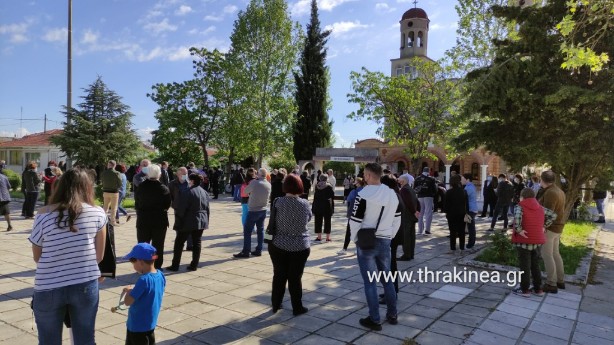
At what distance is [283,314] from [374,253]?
4.63 ft

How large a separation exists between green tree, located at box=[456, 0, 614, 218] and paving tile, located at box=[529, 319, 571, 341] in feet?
15.2

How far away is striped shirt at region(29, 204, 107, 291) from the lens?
115 inches

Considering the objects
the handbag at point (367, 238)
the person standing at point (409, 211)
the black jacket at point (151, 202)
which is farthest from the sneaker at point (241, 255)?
the handbag at point (367, 238)

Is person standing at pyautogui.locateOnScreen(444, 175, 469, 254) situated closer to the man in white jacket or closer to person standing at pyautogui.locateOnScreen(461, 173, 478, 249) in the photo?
person standing at pyautogui.locateOnScreen(461, 173, 478, 249)

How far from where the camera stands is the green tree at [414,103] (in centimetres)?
2075

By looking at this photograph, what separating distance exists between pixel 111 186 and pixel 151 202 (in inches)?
194

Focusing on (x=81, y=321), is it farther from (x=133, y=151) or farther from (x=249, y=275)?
(x=133, y=151)

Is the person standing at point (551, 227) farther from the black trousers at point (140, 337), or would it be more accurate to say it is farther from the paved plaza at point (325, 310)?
the black trousers at point (140, 337)

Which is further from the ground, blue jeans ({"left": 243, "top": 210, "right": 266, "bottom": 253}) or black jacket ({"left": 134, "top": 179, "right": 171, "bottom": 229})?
black jacket ({"left": 134, "top": 179, "right": 171, "bottom": 229})

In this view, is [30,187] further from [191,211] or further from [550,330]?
[550,330]

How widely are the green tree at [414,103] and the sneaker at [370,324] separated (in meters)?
16.9

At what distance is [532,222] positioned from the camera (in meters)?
6.02

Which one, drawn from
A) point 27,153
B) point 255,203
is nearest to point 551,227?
point 255,203

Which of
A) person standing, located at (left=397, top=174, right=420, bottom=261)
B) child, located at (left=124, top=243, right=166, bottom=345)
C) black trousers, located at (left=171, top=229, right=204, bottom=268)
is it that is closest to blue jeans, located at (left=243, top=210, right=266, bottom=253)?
black trousers, located at (left=171, top=229, right=204, bottom=268)
